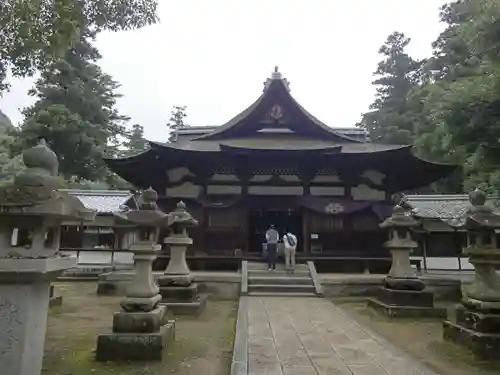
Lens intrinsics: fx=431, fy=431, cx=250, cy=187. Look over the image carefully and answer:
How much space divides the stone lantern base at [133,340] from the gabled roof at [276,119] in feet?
49.3

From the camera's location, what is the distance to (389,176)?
62.9 ft

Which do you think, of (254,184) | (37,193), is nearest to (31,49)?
(37,193)

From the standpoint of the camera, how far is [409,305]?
1138 cm

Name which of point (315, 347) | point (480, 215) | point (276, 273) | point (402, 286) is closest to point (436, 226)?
point (276, 273)

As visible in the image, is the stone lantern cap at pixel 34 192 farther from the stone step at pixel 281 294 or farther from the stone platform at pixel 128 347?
the stone step at pixel 281 294

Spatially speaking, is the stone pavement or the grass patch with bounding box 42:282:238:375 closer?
the stone pavement

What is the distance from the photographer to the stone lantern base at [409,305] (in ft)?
36.5

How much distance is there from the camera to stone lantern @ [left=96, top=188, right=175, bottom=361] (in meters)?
6.67

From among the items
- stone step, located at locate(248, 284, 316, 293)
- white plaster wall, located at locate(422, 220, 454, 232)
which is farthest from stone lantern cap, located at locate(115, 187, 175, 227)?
white plaster wall, located at locate(422, 220, 454, 232)

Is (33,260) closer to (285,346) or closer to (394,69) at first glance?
(285,346)

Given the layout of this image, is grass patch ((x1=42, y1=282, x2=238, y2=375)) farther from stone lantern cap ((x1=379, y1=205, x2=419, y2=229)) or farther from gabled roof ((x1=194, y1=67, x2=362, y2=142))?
gabled roof ((x1=194, y1=67, x2=362, y2=142))

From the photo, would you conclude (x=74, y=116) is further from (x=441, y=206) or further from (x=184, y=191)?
(x=441, y=206)

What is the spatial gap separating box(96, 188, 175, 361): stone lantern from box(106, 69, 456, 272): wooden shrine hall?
1030 centimetres

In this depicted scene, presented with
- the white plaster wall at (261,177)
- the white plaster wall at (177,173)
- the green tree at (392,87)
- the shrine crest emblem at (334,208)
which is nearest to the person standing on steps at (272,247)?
the shrine crest emblem at (334,208)
